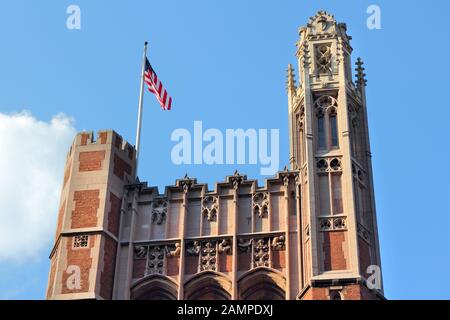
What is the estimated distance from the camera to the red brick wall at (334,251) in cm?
2989

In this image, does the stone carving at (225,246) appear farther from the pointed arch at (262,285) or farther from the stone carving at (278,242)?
the stone carving at (278,242)

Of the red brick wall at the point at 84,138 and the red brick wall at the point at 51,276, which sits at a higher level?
the red brick wall at the point at 84,138

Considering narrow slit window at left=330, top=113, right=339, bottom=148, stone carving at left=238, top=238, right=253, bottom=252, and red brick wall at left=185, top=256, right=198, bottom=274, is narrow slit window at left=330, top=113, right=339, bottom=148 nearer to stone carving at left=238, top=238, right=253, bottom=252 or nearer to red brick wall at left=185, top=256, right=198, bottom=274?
stone carving at left=238, top=238, right=253, bottom=252

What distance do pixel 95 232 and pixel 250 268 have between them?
512 centimetres

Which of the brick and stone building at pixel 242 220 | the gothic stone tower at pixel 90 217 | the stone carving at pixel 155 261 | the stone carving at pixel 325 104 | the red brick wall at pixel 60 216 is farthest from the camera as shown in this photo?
the stone carving at pixel 325 104

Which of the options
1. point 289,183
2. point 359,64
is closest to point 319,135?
point 289,183

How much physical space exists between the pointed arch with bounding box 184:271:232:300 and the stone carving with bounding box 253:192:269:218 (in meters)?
2.49

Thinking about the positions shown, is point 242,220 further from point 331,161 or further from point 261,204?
point 331,161

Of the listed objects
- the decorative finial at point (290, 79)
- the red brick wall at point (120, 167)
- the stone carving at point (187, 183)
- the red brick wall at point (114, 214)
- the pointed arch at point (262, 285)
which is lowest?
the pointed arch at point (262, 285)

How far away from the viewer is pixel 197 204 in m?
33.4

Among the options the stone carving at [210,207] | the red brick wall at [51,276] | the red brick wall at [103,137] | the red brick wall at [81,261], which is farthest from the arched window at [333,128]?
the red brick wall at [51,276]

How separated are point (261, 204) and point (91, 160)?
6.04 m

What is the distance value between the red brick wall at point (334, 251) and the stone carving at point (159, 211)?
5.78m
